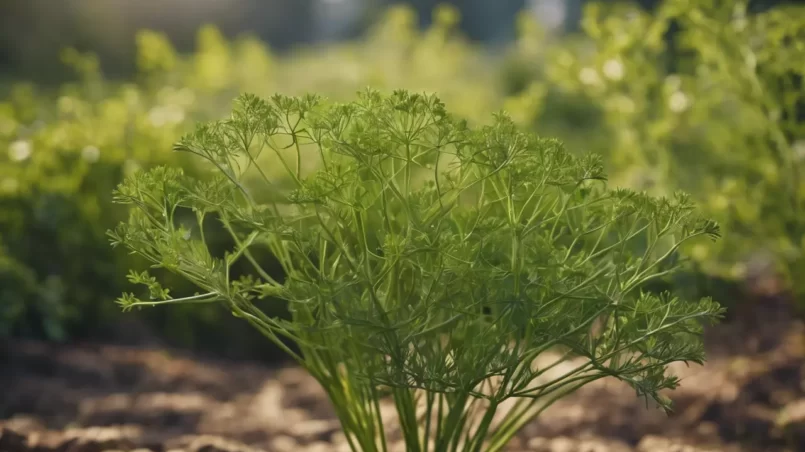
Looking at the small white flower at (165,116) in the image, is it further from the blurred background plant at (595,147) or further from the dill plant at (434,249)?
the dill plant at (434,249)

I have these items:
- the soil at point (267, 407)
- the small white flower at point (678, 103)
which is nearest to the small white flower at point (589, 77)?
the small white flower at point (678, 103)

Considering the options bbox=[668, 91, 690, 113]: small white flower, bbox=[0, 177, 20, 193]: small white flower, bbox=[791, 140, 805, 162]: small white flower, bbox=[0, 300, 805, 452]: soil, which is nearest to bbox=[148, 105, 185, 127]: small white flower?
bbox=[0, 177, 20, 193]: small white flower

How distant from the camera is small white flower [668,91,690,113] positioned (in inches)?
132

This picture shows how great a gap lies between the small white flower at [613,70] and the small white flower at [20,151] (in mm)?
2375

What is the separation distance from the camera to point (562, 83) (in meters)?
3.42

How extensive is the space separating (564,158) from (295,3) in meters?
14.1

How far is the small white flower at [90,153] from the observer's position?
3434 millimetres

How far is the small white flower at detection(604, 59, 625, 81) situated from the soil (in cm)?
121

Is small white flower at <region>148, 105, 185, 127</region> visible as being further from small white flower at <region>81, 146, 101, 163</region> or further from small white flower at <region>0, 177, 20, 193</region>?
small white flower at <region>0, 177, 20, 193</region>

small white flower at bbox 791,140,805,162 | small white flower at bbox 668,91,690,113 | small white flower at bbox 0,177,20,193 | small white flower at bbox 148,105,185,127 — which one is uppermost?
small white flower at bbox 148,105,185,127

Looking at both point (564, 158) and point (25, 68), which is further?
point (25, 68)

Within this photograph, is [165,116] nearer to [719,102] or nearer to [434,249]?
[719,102]

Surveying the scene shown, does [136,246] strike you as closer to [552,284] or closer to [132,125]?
[552,284]

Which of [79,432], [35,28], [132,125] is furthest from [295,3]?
[79,432]
